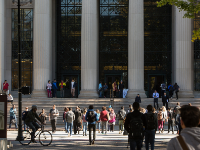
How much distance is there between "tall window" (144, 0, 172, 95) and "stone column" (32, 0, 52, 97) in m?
11.8

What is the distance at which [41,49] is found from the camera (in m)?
31.7

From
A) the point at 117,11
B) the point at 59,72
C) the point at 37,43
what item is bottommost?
the point at 59,72

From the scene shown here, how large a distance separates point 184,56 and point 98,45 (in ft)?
31.1

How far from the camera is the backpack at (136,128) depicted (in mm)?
8883

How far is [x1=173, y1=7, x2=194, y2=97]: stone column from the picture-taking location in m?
30.9

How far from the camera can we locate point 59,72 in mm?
38281

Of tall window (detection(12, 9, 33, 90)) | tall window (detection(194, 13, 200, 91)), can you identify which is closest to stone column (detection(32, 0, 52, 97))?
tall window (detection(12, 9, 33, 90))

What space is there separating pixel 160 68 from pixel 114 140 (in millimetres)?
22722

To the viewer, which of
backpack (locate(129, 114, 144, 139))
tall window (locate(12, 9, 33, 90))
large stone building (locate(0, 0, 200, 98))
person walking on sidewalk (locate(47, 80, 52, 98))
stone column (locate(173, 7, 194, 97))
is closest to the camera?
backpack (locate(129, 114, 144, 139))

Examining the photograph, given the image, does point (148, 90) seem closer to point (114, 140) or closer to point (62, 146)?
point (114, 140)

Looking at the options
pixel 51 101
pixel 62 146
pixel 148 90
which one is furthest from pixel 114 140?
pixel 148 90

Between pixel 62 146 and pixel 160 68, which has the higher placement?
pixel 160 68

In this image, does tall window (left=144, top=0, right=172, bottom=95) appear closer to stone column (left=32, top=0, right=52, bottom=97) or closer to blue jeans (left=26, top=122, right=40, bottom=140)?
stone column (left=32, top=0, right=52, bottom=97)

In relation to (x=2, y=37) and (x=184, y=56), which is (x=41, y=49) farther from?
(x=184, y=56)
